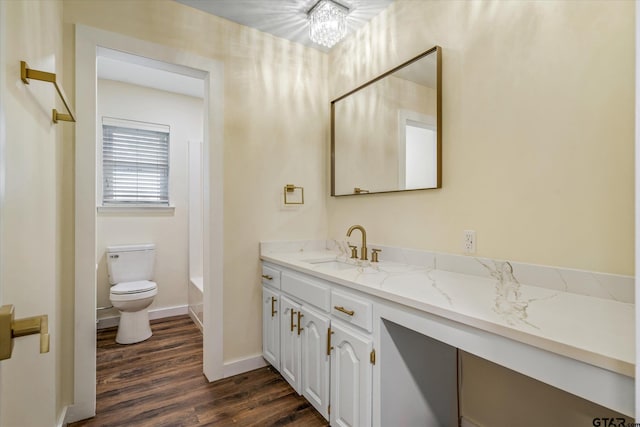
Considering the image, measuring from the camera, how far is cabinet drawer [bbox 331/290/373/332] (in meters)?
1.35

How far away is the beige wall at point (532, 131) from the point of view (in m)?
Result: 1.13

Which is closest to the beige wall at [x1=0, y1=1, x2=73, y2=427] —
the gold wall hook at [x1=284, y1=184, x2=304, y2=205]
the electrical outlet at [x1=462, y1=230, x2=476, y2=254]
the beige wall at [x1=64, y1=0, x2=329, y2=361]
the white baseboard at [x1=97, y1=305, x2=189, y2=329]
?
the beige wall at [x1=64, y1=0, x2=329, y2=361]

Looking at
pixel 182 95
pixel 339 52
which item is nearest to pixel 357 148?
pixel 339 52

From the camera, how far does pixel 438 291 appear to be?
126 cm

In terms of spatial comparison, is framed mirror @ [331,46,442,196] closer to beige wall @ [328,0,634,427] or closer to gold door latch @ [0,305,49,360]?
beige wall @ [328,0,634,427]

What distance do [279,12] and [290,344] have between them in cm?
218

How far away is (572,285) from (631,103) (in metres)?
0.68

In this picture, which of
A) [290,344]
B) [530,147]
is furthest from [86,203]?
[530,147]

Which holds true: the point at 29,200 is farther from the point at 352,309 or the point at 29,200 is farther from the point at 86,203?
the point at 352,309

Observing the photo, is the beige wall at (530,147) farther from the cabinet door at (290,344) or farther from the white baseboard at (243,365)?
the white baseboard at (243,365)

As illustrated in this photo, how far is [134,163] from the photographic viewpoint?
3.29 meters

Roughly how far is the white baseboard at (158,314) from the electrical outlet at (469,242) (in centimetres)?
306

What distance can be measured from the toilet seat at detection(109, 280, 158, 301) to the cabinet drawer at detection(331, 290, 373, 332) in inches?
78.0

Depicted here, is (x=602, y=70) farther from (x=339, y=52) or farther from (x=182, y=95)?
(x=182, y=95)
